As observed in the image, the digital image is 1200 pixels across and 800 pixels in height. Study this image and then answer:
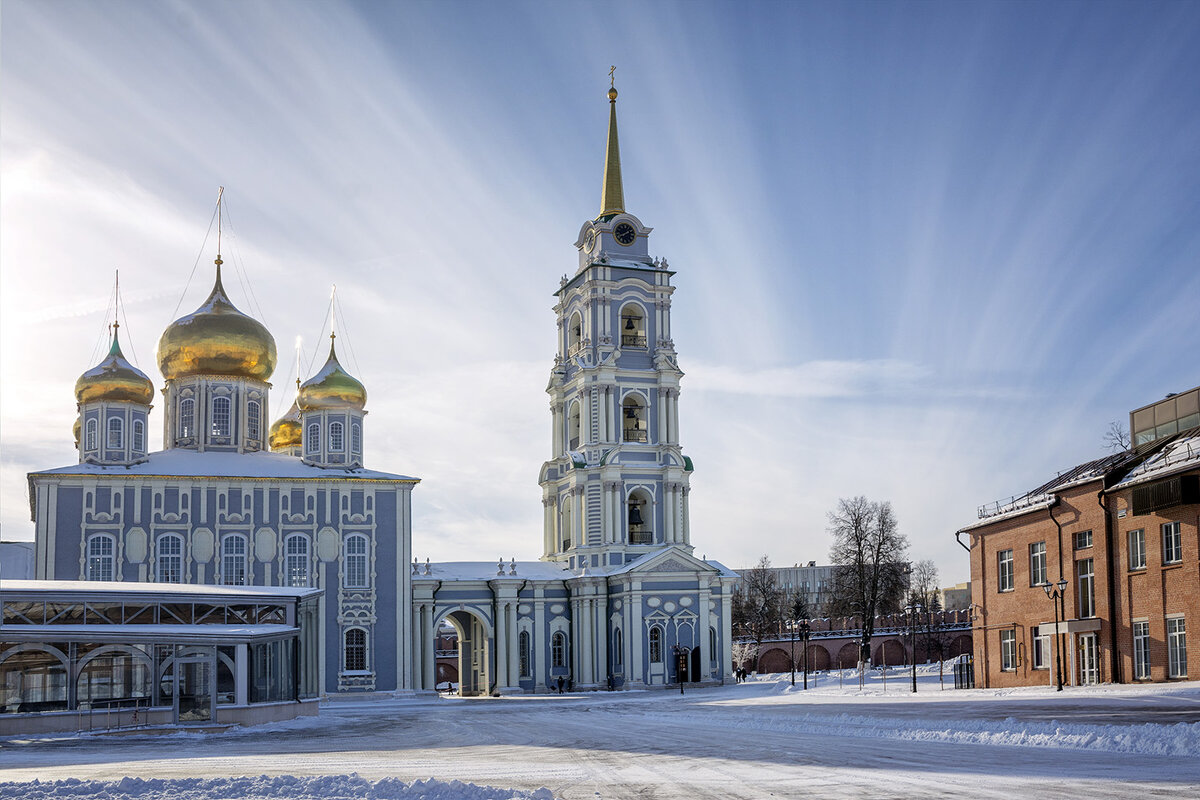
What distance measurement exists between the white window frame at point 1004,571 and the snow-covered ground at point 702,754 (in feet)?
22.5

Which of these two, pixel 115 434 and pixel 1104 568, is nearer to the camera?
pixel 1104 568

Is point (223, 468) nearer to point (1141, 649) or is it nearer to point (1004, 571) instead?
point (1004, 571)

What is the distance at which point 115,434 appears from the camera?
61031 millimetres

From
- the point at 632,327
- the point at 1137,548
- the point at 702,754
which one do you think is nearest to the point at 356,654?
the point at 632,327

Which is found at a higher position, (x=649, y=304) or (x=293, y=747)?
(x=649, y=304)

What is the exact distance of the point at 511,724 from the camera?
3662 centimetres

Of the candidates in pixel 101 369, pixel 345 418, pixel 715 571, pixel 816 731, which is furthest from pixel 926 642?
pixel 816 731

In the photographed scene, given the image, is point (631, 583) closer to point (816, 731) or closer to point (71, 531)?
point (71, 531)

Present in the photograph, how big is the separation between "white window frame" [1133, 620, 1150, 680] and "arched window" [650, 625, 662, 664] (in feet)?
100

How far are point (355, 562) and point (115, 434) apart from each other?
12.3 m

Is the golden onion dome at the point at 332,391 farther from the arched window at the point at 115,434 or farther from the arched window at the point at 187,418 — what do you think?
the arched window at the point at 115,434

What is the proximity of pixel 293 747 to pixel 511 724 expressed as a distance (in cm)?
937

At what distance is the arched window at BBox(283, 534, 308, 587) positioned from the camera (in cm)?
6019

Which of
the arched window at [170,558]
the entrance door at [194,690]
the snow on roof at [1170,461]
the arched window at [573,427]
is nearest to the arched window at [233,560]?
the arched window at [170,558]
